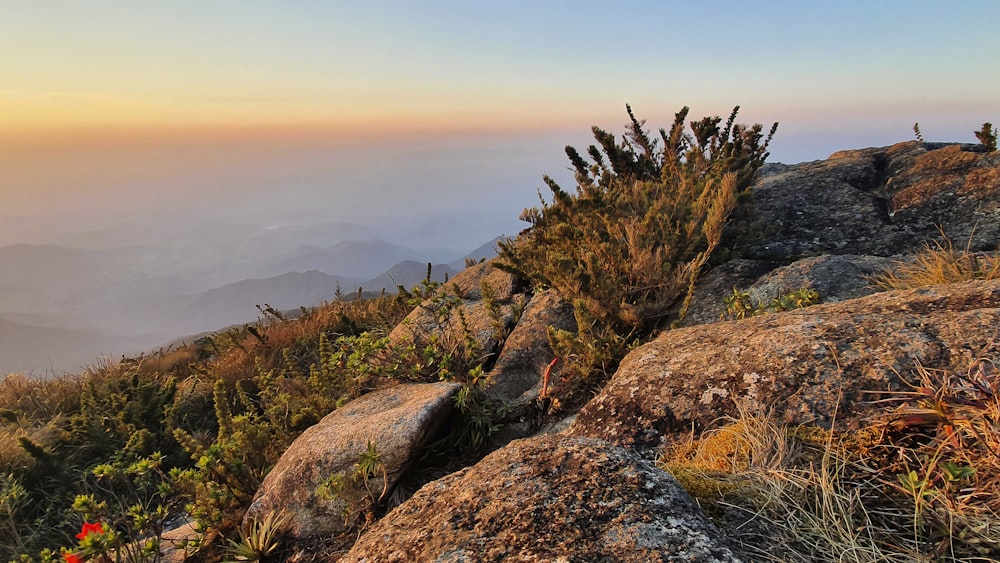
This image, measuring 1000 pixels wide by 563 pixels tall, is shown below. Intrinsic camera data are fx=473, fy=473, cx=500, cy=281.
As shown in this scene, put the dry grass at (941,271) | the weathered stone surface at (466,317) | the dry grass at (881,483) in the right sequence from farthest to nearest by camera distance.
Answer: the weathered stone surface at (466,317)
the dry grass at (941,271)
the dry grass at (881,483)

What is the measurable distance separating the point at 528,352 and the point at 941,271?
3.26m

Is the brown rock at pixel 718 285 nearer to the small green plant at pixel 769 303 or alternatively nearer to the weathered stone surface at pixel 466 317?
the small green plant at pixel 769 303

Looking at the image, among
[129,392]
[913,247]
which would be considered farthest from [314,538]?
[913,247]

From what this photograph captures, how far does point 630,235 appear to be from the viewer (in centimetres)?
484

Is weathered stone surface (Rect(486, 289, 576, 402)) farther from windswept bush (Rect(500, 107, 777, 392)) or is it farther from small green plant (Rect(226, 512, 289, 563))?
small green plant (Rect(226, 512, 289, 563))

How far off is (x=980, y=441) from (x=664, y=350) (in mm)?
1666

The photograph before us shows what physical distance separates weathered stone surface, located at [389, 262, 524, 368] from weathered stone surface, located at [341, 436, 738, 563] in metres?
2.76

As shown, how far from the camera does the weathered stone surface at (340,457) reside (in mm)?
3004

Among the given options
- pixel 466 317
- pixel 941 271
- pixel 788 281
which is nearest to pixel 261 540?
pixel 466 317

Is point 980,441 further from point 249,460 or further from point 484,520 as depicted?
point 249,460

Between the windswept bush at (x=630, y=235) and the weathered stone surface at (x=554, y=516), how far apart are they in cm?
197

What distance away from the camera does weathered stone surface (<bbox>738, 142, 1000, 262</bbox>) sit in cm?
488

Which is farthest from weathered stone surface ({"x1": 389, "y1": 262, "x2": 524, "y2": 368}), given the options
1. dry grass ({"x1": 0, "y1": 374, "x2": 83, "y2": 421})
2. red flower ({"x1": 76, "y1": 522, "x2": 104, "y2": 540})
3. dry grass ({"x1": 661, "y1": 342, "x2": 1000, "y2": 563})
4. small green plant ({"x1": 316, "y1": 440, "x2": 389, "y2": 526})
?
dry grass ({"x1": 0, "y1": 374, "x2": 83, "y2": 421})

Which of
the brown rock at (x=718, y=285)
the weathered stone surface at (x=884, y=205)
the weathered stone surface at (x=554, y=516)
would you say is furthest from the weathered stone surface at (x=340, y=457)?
the weathered stone surface at (x=884, y=205)
